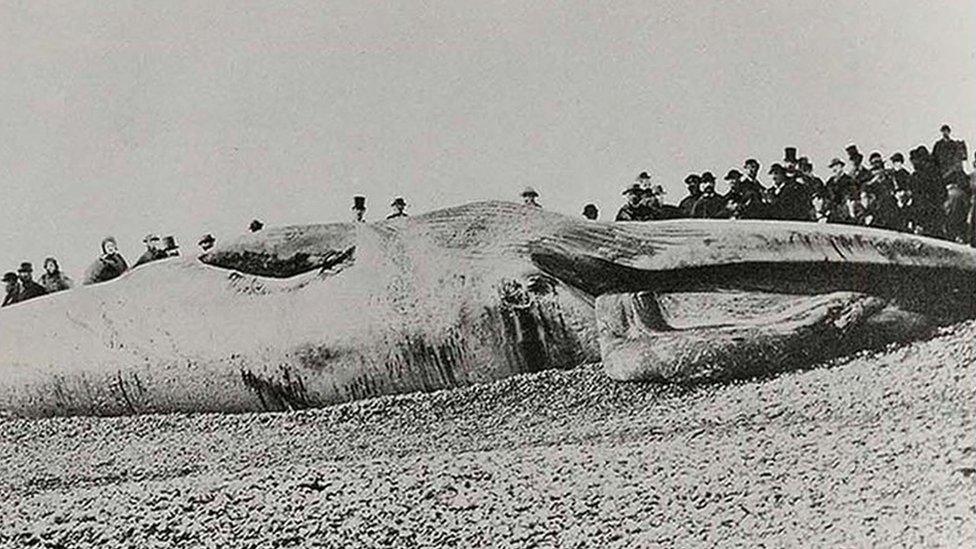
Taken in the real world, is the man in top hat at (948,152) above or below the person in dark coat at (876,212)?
above

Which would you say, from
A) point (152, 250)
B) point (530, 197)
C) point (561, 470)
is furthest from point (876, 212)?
point (152, 250)

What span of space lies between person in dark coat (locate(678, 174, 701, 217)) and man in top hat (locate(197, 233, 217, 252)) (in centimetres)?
113

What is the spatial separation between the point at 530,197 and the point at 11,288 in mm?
1307

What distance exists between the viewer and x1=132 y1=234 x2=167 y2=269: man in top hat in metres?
3.11

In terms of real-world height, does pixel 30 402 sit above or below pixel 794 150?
below

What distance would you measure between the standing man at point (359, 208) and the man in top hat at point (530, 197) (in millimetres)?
381

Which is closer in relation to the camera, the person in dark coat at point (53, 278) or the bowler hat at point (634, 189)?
the bowler hat at point (634, 189)

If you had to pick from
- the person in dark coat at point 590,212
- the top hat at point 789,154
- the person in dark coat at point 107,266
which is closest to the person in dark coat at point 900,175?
the top hat at point 789,154

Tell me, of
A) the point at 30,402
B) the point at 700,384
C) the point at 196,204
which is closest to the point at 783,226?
the point at 700,384

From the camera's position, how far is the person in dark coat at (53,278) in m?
3.16

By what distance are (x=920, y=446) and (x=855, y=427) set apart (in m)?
0.15

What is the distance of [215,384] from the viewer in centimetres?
313

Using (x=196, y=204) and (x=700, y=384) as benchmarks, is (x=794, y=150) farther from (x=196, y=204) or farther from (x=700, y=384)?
(x=196, y=204)

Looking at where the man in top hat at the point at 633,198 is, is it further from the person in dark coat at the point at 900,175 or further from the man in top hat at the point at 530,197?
the person in dark coat at the point at 900,175
